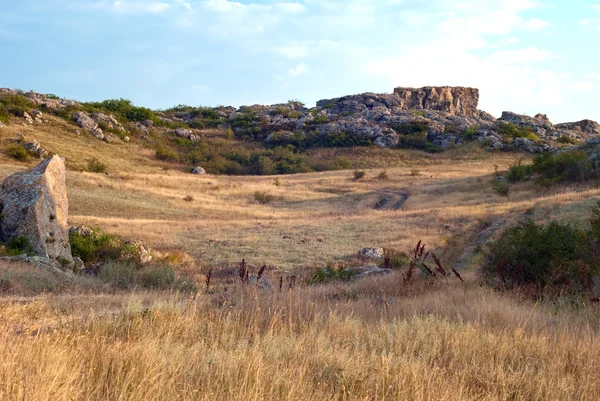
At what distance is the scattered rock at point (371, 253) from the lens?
66.4ft

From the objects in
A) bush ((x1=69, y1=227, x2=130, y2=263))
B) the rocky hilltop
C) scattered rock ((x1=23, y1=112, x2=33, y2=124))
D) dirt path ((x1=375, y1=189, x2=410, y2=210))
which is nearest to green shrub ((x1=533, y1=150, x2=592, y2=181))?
dirt path ((x1=375, y1=189, x2=410, y2=210))

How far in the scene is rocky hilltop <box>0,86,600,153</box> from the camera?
7612 centimetres

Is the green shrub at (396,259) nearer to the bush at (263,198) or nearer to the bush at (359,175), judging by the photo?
the bush at (263,198)

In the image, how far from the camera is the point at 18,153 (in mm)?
43844

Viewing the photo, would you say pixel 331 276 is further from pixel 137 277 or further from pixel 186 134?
pixel 186 134

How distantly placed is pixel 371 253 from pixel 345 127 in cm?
7590

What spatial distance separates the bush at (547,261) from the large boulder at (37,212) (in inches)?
507

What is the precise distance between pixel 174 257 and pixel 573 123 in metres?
136

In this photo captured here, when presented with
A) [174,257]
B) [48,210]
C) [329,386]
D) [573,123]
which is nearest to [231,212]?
[174,257]

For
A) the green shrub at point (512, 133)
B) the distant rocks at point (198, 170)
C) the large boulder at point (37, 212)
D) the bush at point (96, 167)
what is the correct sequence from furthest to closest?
1. the green shrub at point (512, 133)
2. the distant rocks at point (198, 170)
3. the bush at point (96, 167)
4. the large boulder at point (37, 212)

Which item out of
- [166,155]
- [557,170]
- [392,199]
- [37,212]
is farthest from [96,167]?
[557,170]

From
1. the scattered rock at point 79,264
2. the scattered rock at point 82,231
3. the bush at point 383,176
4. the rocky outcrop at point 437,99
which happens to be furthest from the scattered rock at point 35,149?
the rocky outcrop at point 437,99

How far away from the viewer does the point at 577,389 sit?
4375 mm

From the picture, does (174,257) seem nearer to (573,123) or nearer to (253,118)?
(253,118)
